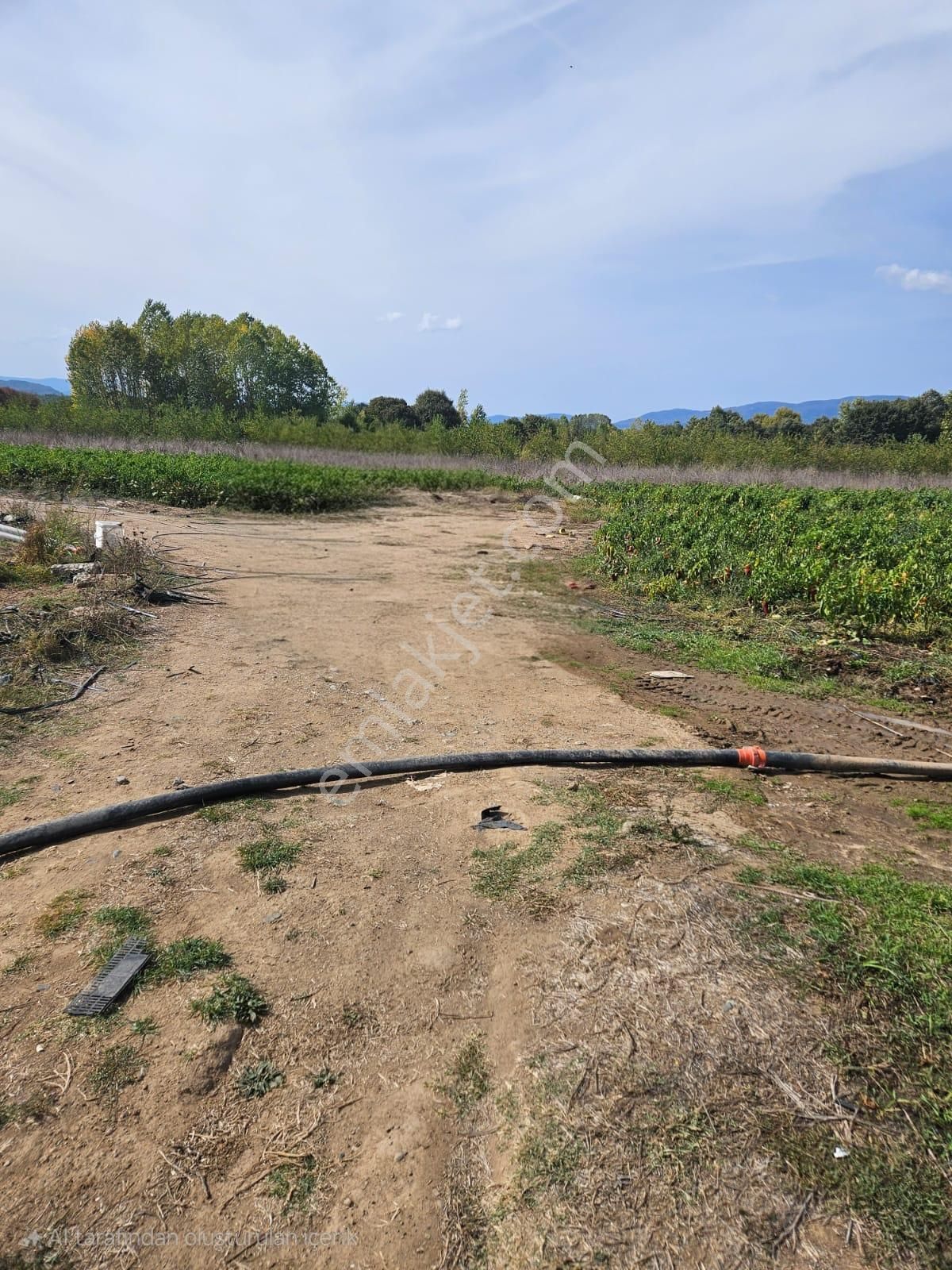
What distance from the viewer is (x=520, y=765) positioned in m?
3.92

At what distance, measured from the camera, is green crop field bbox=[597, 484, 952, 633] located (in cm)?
704

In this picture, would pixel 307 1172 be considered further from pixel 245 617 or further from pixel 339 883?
pixel 245 617

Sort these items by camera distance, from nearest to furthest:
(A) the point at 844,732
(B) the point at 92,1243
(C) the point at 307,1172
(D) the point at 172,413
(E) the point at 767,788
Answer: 1. (B) the point at 92,1243
2. (C) the point at 307,1172
3. (E) the point at 767,788
4. (A) the point at 844,732
5. (D) the point at 172,413

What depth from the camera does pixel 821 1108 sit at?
1.91 m

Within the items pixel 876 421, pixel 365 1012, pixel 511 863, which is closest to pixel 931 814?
pixel 511 863

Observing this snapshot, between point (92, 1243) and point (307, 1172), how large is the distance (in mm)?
504

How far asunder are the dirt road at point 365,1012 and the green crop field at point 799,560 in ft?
12.7

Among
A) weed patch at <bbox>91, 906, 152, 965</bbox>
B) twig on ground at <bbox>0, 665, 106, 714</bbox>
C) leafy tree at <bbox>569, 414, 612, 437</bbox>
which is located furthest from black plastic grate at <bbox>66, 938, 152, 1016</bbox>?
leafy tree at <bbox>569, 414, 612, 437</bbox>

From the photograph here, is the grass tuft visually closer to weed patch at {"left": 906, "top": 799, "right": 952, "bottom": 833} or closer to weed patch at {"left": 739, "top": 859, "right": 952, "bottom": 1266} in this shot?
weed patch at {"left": 739, "top": 859, "right": 952, "bottom": 1266}

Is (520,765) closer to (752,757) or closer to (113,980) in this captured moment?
(752,757)

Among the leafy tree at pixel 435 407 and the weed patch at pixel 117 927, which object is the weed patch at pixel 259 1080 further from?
the leafy tree at pixel 435 407

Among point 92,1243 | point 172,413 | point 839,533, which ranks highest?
point 172,413

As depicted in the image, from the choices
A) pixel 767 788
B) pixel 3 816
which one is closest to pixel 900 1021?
pixel 767 788

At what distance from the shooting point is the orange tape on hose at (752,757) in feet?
12.9
